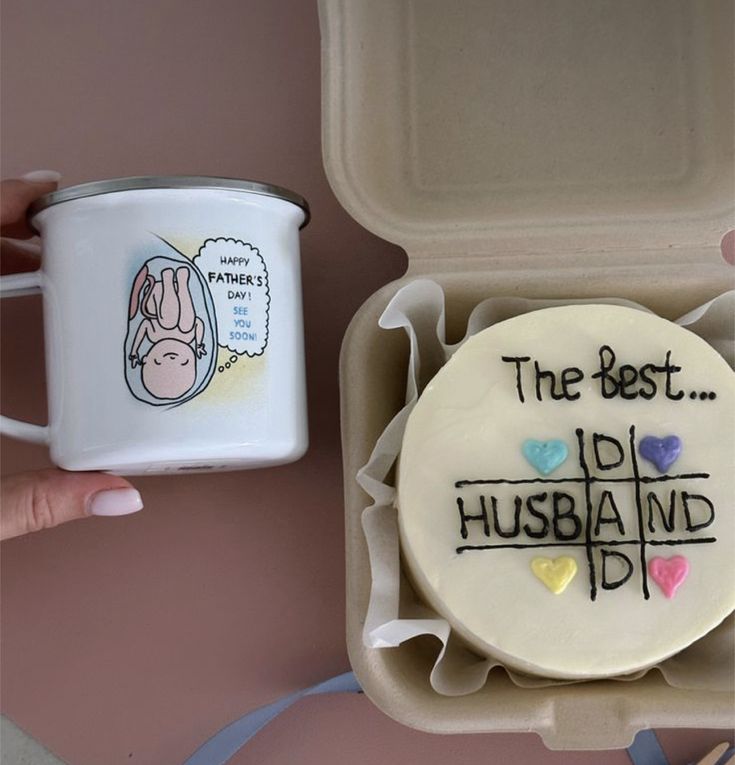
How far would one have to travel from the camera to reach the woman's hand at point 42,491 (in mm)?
654

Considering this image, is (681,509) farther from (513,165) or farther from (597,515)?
(513,165)

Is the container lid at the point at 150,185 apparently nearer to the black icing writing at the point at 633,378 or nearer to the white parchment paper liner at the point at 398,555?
the white parchment paper liner at the point at 398,555

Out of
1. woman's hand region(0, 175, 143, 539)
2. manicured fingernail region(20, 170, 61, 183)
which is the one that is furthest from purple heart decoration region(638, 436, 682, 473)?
manicured fingernail region(20, 170, 61, 183)

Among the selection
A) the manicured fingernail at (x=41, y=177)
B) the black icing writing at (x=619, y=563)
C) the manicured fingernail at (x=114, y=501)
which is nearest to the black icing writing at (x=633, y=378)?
the black icing writing at (x=619, y=563)

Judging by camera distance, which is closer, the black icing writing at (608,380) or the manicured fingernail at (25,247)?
the black icing writing at (608,380)

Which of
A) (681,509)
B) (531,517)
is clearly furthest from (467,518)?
(681,509)

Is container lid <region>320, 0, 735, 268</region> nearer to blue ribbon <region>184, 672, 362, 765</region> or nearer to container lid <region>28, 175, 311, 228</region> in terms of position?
container lid <region>28, 175, 311, 228</region>

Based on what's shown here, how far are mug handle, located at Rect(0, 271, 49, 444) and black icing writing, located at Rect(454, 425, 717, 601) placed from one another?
0.99 ft

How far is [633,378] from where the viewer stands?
633 millimetres

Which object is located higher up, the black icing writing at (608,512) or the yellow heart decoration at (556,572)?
the black icing writing at (608,512)

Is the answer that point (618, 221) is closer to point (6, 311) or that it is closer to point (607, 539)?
point (607, 539)

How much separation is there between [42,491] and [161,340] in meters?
0.19

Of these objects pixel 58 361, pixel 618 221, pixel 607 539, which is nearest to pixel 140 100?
pixel 58 361

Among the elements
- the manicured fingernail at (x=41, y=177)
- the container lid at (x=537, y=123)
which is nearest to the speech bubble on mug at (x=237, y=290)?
the container lid at (x=537, y=123)
